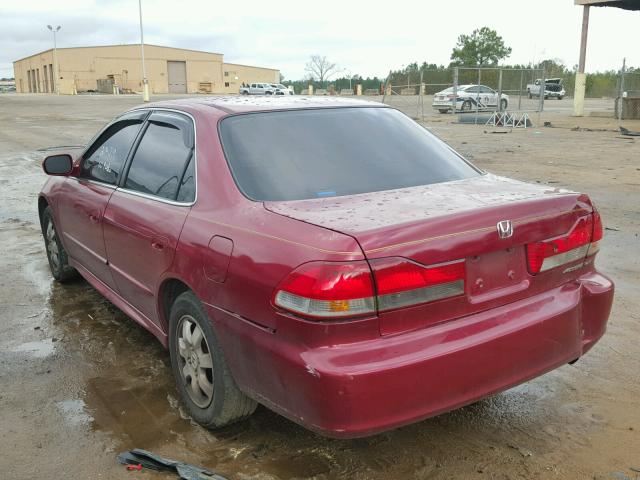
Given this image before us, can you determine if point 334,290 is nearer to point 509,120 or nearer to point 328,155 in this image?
point 328,155

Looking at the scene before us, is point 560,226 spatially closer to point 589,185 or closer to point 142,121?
point 142,121

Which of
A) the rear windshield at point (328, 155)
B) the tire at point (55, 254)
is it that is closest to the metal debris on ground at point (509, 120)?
the tire at point (55, 254)

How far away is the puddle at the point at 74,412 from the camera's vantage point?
3.35m

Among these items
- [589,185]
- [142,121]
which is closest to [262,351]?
[142,121]

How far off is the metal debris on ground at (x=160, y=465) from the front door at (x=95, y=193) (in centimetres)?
152

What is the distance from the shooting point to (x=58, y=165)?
15.4ft

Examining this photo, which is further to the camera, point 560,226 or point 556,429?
point 556,429

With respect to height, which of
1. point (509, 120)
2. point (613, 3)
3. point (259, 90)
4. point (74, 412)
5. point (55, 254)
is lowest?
point (74, 412)

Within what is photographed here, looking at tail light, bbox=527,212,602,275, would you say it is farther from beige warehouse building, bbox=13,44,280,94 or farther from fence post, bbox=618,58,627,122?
beige warehouse building, bbox=13,44,280,94

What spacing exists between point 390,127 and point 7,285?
12.7 feet

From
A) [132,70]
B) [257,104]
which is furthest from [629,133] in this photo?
[132,70]

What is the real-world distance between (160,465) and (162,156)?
1.71m

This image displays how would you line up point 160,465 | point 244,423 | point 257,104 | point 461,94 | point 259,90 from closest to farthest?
point 160,465 < point 244,423 < point 257,104 < point 461,94 < point 259,90

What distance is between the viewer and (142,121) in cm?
409
